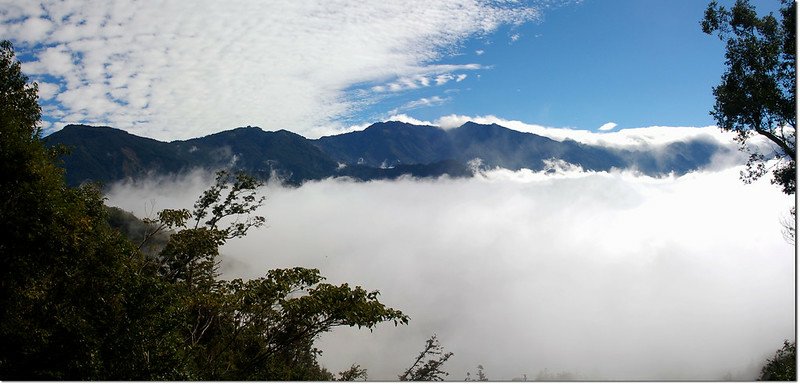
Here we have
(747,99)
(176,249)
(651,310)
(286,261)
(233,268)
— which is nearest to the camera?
(747,99)

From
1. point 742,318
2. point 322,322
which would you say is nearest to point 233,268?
point 322,322

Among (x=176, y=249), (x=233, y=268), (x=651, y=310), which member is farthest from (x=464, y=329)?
(x=176, y=249)

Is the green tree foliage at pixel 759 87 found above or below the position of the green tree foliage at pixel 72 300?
above

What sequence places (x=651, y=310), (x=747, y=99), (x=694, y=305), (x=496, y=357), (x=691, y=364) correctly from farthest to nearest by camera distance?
(x=651, y=310) → (x=694, y=305) → (x=496, y=357) → (x=691, y=364) → (x=747, y=99)

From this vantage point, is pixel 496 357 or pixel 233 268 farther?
pixel 496 357

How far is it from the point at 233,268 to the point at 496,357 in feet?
403

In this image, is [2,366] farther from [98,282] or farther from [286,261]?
[286,261]

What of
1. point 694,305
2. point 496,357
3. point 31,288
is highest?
point 31,288

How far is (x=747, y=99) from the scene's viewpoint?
8.14 metres

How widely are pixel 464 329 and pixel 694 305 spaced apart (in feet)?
277

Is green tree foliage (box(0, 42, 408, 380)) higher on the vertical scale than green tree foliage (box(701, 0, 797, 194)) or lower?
lower

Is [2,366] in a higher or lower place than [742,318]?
higher

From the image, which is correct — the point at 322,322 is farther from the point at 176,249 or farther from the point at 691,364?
the point at 691,364

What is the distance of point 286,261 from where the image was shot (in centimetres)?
14725
